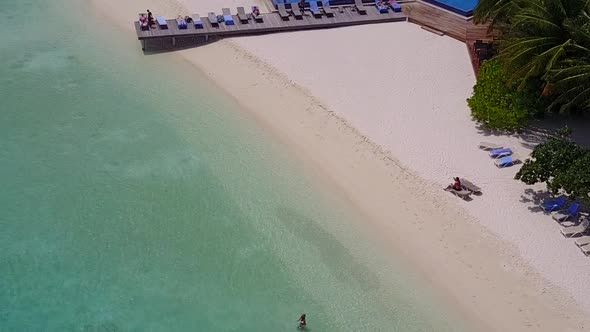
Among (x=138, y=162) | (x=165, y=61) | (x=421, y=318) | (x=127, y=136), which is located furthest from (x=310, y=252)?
(x=165, y=61)

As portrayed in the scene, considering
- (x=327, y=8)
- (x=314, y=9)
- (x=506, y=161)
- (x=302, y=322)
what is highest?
(x=327, y=8)

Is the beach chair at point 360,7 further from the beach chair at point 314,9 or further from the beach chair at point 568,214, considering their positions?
the beach chair at point 568,214

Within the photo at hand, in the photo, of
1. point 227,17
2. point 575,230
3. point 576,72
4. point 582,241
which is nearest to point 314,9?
point 227,17

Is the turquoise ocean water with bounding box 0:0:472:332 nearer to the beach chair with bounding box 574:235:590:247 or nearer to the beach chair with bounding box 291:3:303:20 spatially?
the beach chair with bounding box 574:235:590:247

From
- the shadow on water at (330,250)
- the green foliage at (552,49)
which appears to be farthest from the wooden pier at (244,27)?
the shadow on water at (330,250)

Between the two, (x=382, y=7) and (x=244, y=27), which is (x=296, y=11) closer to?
(x=244, y=27)

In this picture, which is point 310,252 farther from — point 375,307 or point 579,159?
point 579,159
